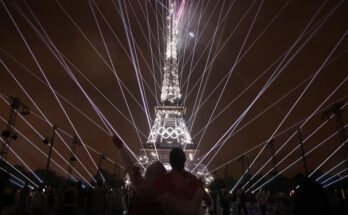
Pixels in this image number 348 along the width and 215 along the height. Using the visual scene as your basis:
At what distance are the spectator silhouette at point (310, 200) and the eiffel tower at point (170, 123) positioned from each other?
6000 centimetres

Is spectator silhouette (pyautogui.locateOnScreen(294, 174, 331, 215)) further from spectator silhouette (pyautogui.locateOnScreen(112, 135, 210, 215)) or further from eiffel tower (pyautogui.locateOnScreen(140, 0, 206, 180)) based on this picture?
eiffel tower (pyautogui.locateOnScreen(140, 0, 206, 180))

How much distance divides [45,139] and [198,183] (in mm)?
25475

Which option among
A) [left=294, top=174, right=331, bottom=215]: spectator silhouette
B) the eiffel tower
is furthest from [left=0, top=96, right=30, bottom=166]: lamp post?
the eiffel tower

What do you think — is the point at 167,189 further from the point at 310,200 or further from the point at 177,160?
the point at 310,200

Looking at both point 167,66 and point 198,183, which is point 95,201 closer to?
point 198,183

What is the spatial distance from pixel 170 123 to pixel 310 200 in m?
67.3

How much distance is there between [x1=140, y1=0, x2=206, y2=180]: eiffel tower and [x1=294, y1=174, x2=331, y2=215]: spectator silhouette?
60.0 meters

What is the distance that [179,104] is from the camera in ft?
242

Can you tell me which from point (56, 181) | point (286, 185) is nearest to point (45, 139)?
point (56, 181)

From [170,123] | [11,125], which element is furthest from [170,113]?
[11,125]

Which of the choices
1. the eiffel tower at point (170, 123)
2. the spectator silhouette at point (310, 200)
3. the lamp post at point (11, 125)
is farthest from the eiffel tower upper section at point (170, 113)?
the spectator silhouette at point (310, 200)

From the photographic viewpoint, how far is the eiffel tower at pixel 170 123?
6862 centimetres

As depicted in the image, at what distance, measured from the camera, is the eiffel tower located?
2702 inches

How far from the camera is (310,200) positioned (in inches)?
238
